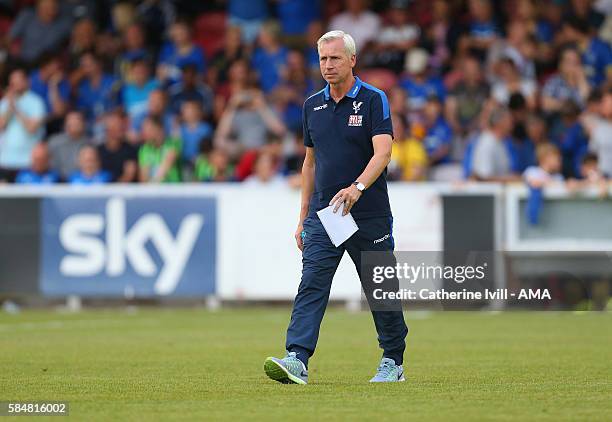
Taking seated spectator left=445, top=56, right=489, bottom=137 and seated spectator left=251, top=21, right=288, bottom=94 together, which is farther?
seated spectator left=251, top=21, right=288, bottom=94

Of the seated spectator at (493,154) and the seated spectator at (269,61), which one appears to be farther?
the seated spectator at (269,61)

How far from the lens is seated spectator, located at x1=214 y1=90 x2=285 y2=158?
21094 mm

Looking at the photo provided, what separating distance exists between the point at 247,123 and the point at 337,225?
12244 mm

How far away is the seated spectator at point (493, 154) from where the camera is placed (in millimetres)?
19203

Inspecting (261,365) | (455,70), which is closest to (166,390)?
(261,365)

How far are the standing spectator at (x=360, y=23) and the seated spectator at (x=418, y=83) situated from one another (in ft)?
3.08

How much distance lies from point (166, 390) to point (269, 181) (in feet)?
34.4

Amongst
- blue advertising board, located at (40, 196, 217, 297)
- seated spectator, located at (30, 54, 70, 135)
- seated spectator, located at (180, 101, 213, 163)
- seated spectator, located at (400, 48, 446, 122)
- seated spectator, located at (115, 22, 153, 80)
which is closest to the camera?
blue advertising board, located at (40, 196, 217, 297)

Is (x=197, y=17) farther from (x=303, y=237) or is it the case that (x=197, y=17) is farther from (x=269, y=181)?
(x=303, y=237)

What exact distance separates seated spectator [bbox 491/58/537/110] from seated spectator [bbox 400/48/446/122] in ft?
2.90

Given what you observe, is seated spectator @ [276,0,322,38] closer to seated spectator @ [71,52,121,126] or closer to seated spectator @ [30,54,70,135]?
seated spectator @ [71,52,121,126]

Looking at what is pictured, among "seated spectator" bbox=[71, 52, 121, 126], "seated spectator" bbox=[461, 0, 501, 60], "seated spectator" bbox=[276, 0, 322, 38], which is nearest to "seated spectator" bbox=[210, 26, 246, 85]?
"seated spectator" bbox=[276, 0, 322, 38]

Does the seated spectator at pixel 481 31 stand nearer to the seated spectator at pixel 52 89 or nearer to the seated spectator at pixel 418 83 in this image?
the seated spectator at pixel 418 83

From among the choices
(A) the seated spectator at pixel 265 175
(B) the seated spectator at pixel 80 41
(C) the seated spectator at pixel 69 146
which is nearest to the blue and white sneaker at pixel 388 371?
(A) the seated spectator at pixel 265 175
